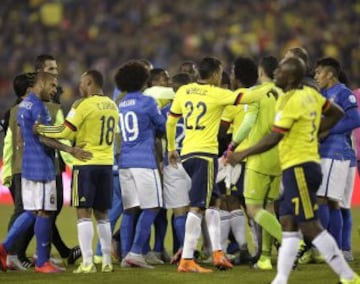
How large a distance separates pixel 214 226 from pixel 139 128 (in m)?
1.22

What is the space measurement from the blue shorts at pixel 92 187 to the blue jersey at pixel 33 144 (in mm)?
312

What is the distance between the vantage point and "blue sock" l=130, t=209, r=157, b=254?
1097cm

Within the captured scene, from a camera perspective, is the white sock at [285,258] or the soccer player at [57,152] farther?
the soccer player at [57,152]

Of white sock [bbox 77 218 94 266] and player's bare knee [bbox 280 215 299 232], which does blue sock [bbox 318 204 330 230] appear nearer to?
player's bare knee [bbox 280 215 299 232]

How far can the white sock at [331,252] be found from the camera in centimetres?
872

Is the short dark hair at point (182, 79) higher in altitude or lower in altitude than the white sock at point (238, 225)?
higher

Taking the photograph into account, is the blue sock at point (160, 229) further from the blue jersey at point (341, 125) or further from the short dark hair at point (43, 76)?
the short dark hair at point (43, 76)

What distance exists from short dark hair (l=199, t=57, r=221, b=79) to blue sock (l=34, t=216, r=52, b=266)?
6.63 ft

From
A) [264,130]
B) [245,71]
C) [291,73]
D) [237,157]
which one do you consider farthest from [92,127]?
[291,73]

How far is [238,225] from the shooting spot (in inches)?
443

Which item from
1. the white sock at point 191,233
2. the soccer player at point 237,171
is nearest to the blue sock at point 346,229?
the soccer player at point 237,171

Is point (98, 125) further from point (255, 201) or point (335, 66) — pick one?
point (335, 66)

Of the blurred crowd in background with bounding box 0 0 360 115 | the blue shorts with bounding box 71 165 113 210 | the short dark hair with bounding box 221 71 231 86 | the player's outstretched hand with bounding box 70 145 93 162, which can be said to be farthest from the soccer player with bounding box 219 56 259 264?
the blurred crowd in background with bounding box 0 0 360 115

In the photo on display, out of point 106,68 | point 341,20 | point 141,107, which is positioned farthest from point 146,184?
point 341,20
